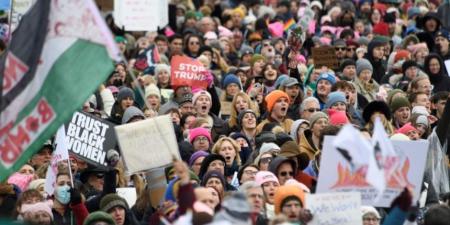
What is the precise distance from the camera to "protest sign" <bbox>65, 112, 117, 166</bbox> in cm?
1833

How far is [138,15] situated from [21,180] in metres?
9.64

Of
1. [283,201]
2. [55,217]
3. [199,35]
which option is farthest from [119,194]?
[199,35]

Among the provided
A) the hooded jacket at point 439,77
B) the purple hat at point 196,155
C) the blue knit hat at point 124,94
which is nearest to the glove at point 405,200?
the purple hat at point 196,155

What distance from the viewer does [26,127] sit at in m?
13.9

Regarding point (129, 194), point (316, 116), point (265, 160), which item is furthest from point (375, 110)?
point (129, 194)

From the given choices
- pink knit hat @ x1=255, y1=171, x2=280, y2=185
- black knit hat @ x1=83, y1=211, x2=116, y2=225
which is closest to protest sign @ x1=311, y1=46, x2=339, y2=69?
pink knit hat @ x1=255, y1=171, x2=280, y2=185

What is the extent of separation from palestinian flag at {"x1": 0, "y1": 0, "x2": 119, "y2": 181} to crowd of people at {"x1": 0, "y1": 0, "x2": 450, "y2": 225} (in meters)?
0.34

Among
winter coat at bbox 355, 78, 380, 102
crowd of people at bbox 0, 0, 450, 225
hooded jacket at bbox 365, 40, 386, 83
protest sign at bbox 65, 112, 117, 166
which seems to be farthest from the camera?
hooded jacket at bbox 365, 40, 386, 83

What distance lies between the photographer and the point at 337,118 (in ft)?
64.9

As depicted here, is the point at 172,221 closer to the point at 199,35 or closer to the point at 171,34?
the point at 199,35

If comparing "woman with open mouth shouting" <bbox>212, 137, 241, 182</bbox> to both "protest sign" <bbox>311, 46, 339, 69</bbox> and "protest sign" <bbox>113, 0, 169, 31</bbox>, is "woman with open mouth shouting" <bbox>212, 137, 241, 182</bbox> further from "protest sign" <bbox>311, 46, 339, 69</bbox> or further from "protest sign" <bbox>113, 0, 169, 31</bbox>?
"protest sign" <bbox>113, 0, 169, 31</bbox>

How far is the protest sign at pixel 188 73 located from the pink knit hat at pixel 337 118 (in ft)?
10.9

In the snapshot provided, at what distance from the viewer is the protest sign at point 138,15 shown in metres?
27.3

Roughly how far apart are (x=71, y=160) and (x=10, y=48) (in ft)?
14.5
